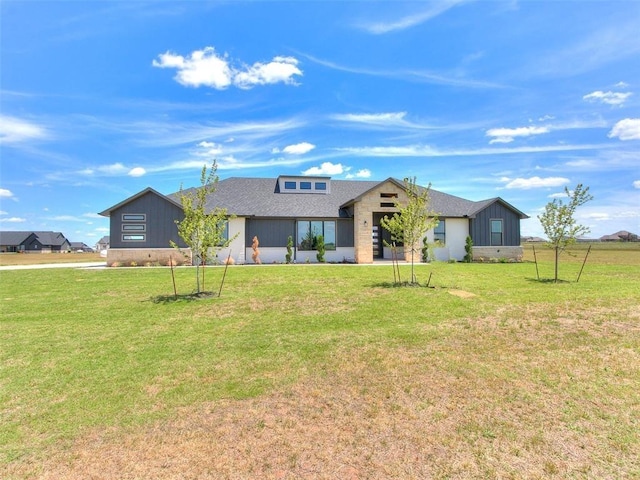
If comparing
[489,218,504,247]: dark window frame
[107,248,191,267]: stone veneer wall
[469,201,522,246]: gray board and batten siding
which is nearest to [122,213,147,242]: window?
[107,248,191,267]: stone veneer wall

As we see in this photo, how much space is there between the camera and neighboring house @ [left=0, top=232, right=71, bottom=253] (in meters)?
80.4

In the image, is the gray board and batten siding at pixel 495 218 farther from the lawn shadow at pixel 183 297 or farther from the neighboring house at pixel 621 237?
the neighboring house at pixel 621 237

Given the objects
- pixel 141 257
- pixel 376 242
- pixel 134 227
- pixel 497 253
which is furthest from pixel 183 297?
pixel 497 253

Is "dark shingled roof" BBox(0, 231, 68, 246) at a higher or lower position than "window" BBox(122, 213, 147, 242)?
higher

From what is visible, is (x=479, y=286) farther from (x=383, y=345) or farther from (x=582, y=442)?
(x=582, y=442)

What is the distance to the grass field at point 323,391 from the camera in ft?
11.1

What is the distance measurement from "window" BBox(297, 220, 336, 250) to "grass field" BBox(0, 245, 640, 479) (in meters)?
14.6

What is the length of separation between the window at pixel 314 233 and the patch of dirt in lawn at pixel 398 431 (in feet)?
60.7

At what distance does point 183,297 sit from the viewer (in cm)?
1062

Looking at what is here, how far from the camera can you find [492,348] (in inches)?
245

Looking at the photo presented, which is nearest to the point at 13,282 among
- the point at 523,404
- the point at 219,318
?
the point at 219,318

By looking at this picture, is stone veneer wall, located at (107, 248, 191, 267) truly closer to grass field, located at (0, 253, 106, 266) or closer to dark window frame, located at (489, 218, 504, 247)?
grass field, located at (0, 253, 106, 266)

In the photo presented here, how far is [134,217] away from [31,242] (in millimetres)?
83750

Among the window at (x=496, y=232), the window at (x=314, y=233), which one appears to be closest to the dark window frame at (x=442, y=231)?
the window at (x=496, y=232)
